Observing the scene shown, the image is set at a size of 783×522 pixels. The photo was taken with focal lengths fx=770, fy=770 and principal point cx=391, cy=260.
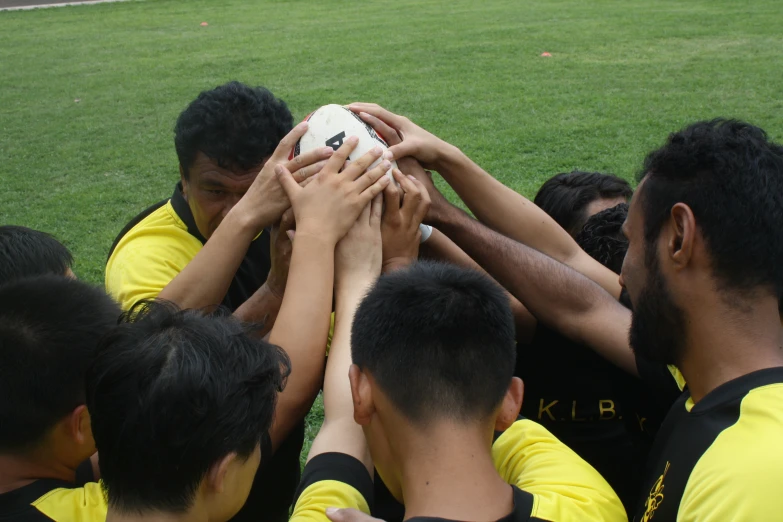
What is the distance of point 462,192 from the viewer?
3.04m

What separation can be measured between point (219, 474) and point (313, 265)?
0.80 metres

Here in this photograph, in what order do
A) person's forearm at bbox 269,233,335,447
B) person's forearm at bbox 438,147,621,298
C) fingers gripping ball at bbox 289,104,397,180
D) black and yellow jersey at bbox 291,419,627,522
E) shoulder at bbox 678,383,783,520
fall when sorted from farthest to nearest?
person's forearm at bbox 438,147,621,298
fingers gripping ball at bbox 289,104,397,180
person's forearm at bbox 269,233,335,447
black and yellow jersey at bbox 291,419,627,522
shoulder at bbox 678,383,783,520

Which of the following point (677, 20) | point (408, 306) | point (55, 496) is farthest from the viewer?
point (677, 20)

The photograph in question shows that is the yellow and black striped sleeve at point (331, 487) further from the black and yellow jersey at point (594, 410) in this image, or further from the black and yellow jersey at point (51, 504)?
the black and yellow jersey at point (594, 410)

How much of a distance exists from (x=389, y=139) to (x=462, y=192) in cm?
36

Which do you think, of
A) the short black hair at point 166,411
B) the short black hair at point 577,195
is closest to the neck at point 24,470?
the short black hair at point 166,411

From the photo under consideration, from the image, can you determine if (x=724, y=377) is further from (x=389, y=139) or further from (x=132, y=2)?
(x=132, y=2)

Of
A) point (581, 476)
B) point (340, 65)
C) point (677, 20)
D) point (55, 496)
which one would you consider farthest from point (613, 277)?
point (677, 20)

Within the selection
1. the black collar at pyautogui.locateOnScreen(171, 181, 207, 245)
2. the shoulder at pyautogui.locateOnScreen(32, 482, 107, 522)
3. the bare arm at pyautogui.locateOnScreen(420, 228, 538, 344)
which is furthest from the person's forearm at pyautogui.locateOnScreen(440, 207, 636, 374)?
the shoulder at pyautogui.locateOnScreen(32, 482, 107, 522)

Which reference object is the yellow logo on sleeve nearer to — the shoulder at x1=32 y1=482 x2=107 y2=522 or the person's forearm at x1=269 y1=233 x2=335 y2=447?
the person's forearm at x1=269 y1=233 x2=335 y2=447

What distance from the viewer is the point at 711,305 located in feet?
6.36

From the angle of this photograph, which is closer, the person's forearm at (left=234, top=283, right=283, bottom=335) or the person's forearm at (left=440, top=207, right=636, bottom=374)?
the person's forearm at (left=440, top=207, right=636, bottom=374)

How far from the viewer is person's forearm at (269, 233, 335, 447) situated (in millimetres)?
2262

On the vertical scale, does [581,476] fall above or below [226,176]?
below
